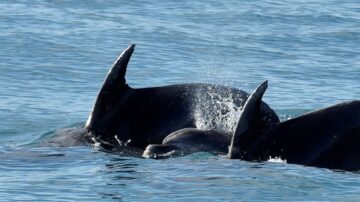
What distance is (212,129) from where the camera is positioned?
16.5 metres

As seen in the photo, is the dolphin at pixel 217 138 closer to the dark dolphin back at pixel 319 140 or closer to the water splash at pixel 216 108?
the dark dolphin back at pixel 319 140

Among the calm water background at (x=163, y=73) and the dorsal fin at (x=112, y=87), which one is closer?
the calm water background at (x=163, y=73)

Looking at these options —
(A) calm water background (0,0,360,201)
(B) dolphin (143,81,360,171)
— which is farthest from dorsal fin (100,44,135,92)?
(B) dolphin (143,81,360,171)

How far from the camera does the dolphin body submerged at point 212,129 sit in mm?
14523

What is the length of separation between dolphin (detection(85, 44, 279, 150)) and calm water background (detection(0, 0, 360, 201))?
68 cm

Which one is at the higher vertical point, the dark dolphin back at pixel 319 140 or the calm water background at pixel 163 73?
the dark dolphin back at pixel 319 140

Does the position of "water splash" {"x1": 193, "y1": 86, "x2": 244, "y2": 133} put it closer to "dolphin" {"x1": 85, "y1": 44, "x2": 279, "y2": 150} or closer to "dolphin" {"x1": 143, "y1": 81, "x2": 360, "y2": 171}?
"dolphin" {"x1": 85, "y1": 44, "x2": 279, "y2": 150}

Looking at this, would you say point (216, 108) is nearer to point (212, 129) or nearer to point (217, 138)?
point (212, 129)

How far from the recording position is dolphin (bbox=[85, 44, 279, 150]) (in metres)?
16.8

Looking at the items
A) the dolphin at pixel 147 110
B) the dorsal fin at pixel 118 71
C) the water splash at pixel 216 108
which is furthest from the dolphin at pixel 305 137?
the dorsal fin at pixel 118 71

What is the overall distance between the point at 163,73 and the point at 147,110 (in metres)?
8.84

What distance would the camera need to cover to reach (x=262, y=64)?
27.9m

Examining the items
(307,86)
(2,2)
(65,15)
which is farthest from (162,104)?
(2,2)

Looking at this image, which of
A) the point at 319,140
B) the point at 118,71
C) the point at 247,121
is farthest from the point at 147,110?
the point at 319,140
